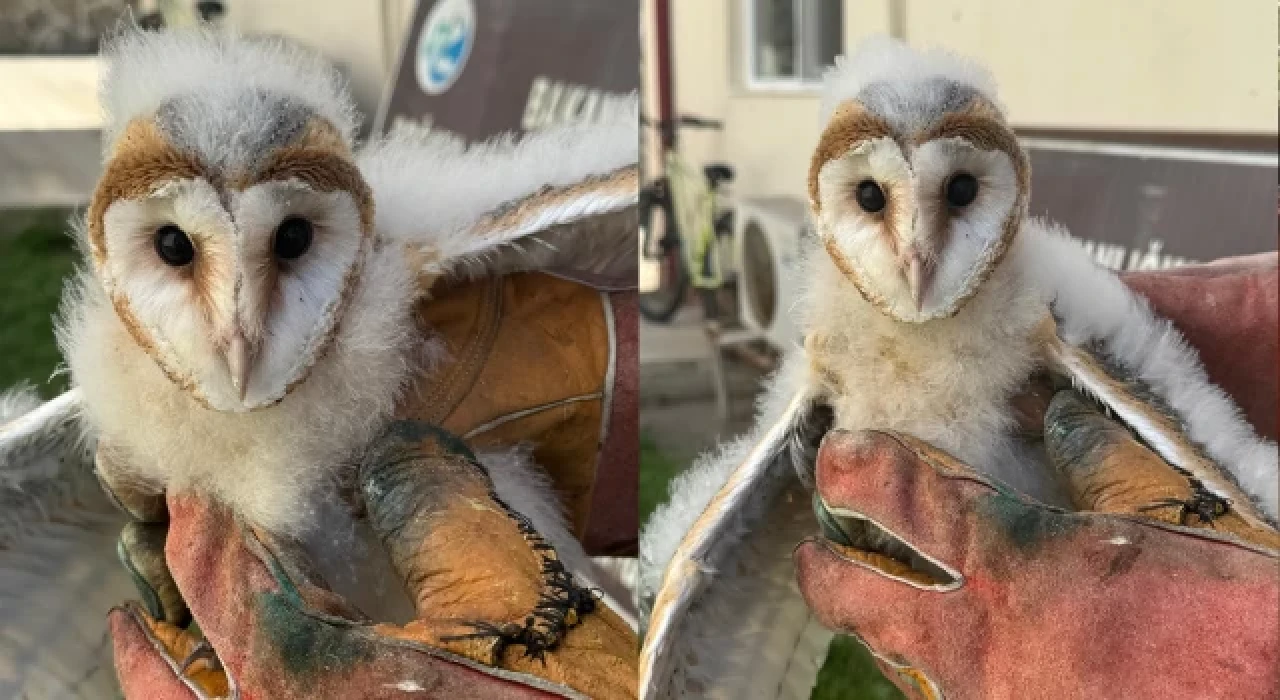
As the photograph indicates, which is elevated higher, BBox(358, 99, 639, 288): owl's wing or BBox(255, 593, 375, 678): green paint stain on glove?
BBox(358, 99, 639, 288): owl's wing

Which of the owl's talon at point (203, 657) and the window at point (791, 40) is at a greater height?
the window at point (791, 40)

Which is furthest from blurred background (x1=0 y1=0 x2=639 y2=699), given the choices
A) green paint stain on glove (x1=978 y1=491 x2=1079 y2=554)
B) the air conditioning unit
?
green paint stain on glove (x1=978 y1=491 x2=1079 y2=554)

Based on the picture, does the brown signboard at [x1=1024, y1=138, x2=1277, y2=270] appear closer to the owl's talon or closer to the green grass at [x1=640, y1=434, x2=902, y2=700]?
the green grass at [x1=640, y1=434, x2=902, y2=700]

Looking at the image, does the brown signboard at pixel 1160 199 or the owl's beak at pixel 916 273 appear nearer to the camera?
the owl's beak at pixel 916 273

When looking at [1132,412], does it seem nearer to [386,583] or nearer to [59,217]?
[386,583]

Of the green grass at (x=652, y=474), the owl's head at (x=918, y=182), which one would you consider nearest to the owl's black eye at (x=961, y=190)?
the owl's head at (x=918, y=182)

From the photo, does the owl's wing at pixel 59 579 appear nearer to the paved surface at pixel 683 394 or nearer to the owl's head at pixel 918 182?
the paved surface at pixel 683 394

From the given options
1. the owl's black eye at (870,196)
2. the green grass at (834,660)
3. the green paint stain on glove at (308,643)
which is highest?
the owl's black eye at (870,196)
